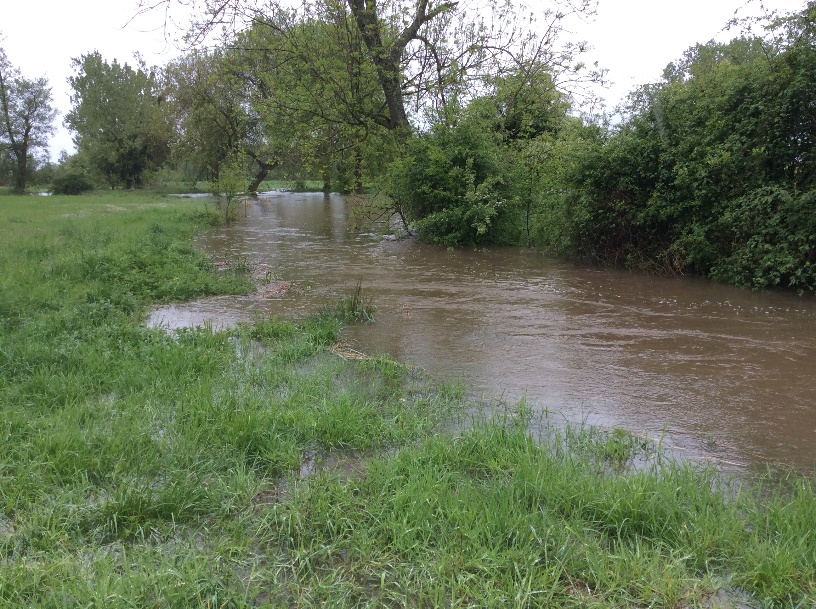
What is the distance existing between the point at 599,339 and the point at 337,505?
5.38m

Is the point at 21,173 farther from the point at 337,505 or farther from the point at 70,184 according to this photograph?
the point at 337,505

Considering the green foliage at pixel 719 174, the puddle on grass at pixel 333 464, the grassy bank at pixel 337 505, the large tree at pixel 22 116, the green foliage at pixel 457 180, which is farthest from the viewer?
the large tree at pixel 22 116

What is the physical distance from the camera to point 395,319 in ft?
30.0

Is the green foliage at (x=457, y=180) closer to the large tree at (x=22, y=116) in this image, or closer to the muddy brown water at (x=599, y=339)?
the muddy brown water at (x=599, y=339)

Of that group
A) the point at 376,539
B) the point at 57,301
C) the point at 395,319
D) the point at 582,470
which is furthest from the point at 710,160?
the point at 57,301

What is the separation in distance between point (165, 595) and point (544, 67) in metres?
17.2

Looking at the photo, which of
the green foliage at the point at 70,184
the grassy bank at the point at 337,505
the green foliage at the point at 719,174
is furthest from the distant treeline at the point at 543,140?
the green foliage at the point at 70,184

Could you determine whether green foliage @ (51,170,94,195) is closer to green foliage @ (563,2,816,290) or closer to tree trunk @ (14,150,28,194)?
tree trunk @ (14,150,28,194)

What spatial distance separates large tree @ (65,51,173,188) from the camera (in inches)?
2133

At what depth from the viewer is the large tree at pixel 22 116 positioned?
1973 inches

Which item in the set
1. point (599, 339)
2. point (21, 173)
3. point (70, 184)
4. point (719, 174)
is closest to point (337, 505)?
point (599, 339)

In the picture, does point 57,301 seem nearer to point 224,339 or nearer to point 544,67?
point 224,339

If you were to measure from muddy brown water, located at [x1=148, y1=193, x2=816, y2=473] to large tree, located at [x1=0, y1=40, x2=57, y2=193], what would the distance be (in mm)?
47726

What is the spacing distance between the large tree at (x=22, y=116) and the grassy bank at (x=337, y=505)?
55.6 meters
